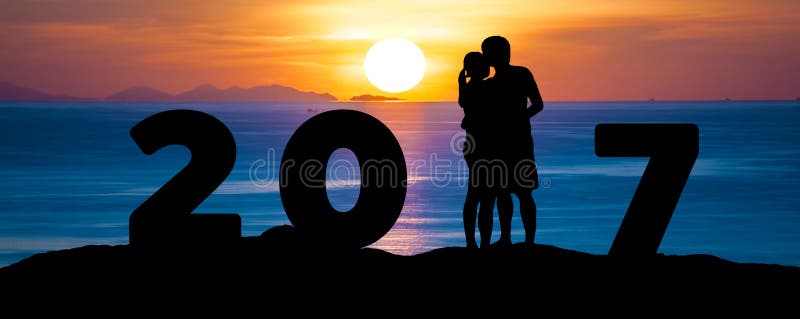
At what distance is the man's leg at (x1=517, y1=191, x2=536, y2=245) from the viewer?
9477 mm

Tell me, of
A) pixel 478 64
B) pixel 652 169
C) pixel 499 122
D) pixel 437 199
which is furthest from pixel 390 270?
pixel 437 199

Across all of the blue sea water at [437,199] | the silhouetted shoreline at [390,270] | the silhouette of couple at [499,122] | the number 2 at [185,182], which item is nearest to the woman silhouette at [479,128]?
the silhouette of couple at [499,122]

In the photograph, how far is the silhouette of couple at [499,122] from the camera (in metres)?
9.26

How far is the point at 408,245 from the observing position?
66.2 ft

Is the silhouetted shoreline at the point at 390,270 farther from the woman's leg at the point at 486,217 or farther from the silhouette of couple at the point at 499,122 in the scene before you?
the silhouette of couple at the point at 499,122

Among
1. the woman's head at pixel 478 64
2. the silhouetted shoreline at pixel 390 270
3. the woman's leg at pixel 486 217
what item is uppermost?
the woman's head at pixel 478 64

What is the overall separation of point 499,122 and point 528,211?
2.95 feet

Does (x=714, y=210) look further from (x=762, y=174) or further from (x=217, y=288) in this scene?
(x=217, y=288)

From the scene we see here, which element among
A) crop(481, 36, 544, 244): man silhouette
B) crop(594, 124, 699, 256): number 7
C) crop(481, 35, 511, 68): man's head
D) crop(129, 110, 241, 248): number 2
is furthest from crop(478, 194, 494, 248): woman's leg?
crop(129, 110, 241, 248): number 2

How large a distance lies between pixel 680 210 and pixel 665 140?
19042 millimetres

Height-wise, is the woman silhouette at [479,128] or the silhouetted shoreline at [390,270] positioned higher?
the woman silhouette at [479,128]

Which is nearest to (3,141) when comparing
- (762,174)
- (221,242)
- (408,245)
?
(762,174)

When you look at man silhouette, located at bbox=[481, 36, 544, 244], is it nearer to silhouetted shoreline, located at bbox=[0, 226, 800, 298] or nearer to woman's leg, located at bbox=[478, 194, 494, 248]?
woman's leg, located at bbox=[478, 194, 494, 248]

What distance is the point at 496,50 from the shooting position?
9.23 m
